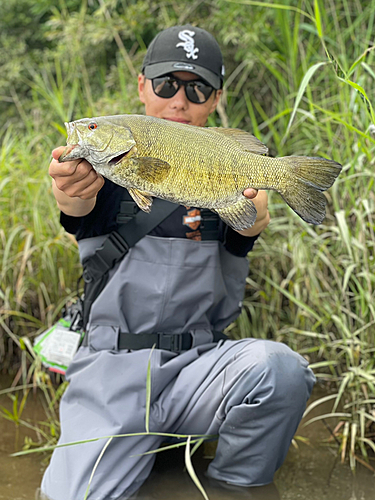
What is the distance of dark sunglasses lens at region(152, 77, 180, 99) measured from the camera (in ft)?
8.29

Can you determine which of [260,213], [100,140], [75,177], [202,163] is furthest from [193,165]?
[260,213]

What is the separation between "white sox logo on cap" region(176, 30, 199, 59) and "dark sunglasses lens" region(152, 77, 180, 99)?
5.9 inches

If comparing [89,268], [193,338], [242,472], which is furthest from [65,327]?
[242,472]

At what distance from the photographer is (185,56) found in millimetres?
2564

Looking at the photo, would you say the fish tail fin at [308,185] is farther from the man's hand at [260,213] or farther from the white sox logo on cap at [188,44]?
the white sox logo on cap at [188,44]

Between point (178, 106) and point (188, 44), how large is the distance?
0.31 meters

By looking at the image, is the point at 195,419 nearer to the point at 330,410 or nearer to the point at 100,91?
the point at 330,410

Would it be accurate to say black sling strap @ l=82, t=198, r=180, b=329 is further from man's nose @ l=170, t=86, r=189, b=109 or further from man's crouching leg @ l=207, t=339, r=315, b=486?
man's crouching leg @ l=207, t=339, r=315, b=486

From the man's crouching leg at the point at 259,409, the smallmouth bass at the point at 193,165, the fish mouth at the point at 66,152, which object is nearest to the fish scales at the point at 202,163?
the smallmouth bass at the point at 193,165

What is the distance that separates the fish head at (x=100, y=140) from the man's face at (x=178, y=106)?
917 millimetres

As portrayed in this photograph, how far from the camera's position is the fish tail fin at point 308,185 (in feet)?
5.79

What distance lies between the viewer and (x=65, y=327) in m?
2.70

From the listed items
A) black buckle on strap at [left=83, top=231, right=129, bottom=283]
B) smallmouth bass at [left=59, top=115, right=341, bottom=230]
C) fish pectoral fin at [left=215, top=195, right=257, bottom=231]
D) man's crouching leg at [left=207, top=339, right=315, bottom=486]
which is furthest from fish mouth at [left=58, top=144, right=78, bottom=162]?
man's crouching leg at [left=207, top=339, right=315, bottom=486]

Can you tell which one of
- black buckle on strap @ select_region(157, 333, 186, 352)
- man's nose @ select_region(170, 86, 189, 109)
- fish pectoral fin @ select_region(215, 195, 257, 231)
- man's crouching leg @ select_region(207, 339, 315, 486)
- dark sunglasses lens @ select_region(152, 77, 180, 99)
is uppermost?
dark sunglasses lens @ select_region(152, 77, 180, 99)
